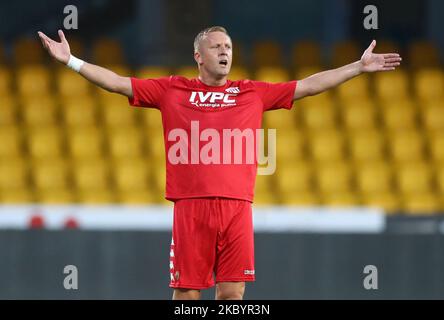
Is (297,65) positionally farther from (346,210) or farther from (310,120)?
(346,210)

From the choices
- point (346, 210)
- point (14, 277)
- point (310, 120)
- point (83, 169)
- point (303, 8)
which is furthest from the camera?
point (303, 8)

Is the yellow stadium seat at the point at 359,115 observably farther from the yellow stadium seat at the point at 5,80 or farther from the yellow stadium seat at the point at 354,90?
the yellow stadium seat at the point at 5,80

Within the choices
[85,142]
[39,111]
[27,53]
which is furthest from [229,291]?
[27,53]

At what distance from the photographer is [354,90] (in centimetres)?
1162

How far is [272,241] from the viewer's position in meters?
8.52

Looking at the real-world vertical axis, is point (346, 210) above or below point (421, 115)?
below

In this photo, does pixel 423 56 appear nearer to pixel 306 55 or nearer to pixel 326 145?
pixel 306 55

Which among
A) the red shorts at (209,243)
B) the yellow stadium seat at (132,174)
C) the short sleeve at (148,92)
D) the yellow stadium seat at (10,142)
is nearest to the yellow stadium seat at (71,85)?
the yellow stadium seat at (10,142)

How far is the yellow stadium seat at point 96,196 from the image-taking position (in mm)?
9961

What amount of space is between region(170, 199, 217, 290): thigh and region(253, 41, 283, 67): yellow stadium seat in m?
5.95

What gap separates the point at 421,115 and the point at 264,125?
166 cm

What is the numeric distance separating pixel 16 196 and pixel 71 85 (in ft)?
6.00

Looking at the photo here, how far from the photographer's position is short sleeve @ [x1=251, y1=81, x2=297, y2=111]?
6180mm

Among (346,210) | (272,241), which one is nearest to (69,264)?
(272,241)
